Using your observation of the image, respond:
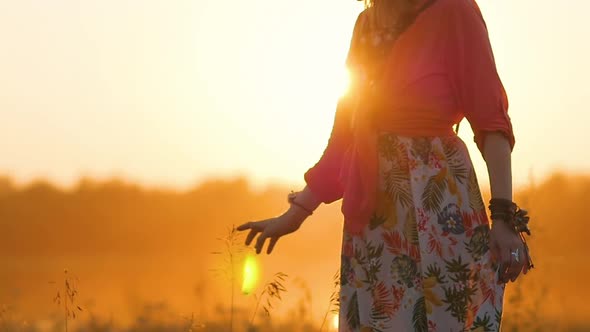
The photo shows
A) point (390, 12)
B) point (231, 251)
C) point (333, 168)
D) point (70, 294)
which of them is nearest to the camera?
point (390, 12)

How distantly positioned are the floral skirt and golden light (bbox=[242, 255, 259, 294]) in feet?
3.64

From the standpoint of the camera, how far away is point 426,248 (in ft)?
12.3

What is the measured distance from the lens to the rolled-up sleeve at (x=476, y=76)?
12.5 ft

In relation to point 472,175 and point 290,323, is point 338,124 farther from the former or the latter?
point 290,323

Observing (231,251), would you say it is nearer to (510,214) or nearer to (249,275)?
(249,275)

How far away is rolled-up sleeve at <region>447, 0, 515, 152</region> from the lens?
150 inches

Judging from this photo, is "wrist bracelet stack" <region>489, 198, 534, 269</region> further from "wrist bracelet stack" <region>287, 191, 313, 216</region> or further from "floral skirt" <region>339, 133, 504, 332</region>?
"wrist bracelet stack" <region>287, 191, 313, 216</region>

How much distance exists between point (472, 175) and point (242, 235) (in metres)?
1.75

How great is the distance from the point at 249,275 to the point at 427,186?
1.71 meters

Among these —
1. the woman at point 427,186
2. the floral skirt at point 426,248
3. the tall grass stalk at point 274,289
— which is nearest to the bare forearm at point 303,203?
the woman at point 427,186

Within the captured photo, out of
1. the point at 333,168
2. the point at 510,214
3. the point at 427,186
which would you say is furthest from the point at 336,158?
the point at 510,214

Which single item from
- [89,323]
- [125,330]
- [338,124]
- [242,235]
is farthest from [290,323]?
[338,124]

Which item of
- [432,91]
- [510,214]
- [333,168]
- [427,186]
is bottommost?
[510,214]

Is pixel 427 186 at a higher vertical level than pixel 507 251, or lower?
higher
